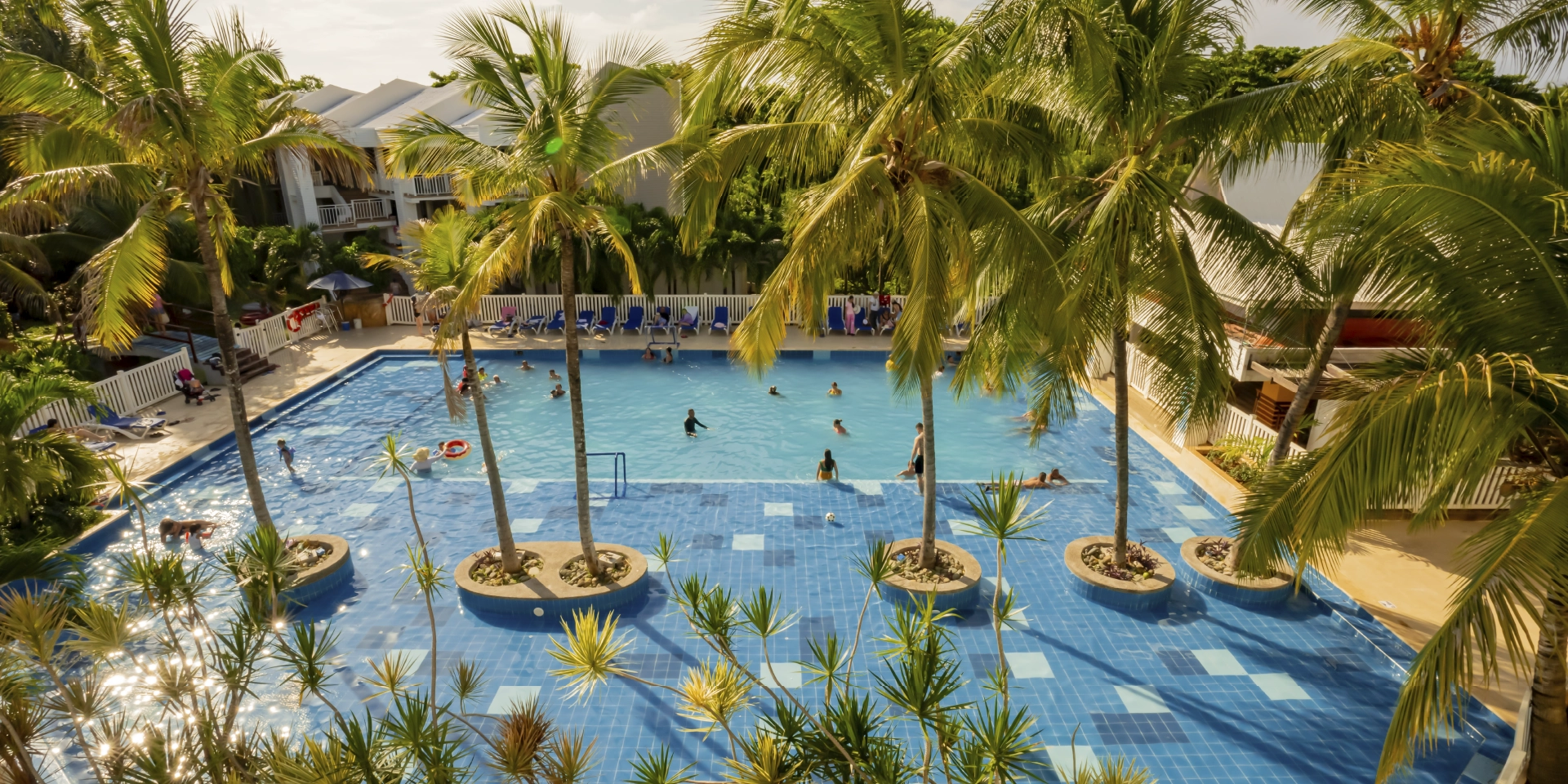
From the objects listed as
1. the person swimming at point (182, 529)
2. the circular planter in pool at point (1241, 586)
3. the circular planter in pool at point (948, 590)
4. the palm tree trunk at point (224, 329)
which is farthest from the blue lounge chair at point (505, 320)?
the circular planter in pool at point (1241, 586)

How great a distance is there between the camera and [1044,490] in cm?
1361

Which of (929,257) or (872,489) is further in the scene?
(872,489)

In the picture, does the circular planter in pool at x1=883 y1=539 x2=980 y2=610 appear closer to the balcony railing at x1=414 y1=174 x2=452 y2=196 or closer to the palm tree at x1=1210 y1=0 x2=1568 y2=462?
the palm tree at x1=1210 y1=0 x2=1568 y2=462

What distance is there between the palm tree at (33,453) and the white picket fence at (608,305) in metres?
14.7

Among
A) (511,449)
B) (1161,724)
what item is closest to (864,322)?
(511,449)

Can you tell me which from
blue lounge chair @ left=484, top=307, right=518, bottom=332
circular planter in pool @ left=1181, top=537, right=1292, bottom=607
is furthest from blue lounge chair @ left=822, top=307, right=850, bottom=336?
circular planter in pool @ left=1181, top=537, right=1292, bottom=607

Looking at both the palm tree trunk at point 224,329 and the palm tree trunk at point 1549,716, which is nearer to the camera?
the palm tree trunk at point 1549,716

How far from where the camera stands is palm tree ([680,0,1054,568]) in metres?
7.00

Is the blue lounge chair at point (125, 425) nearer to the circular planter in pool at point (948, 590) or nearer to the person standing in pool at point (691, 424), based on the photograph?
the person standing in pool at point (691, 424)

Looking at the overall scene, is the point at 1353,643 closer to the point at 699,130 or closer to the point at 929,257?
the point at 929,257

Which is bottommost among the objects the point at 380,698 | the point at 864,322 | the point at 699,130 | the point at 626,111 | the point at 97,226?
the point at 380,698

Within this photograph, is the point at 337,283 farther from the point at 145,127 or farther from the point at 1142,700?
the point at 1142,700

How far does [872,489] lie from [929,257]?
7065mm

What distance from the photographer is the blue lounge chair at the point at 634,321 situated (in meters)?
23.5
